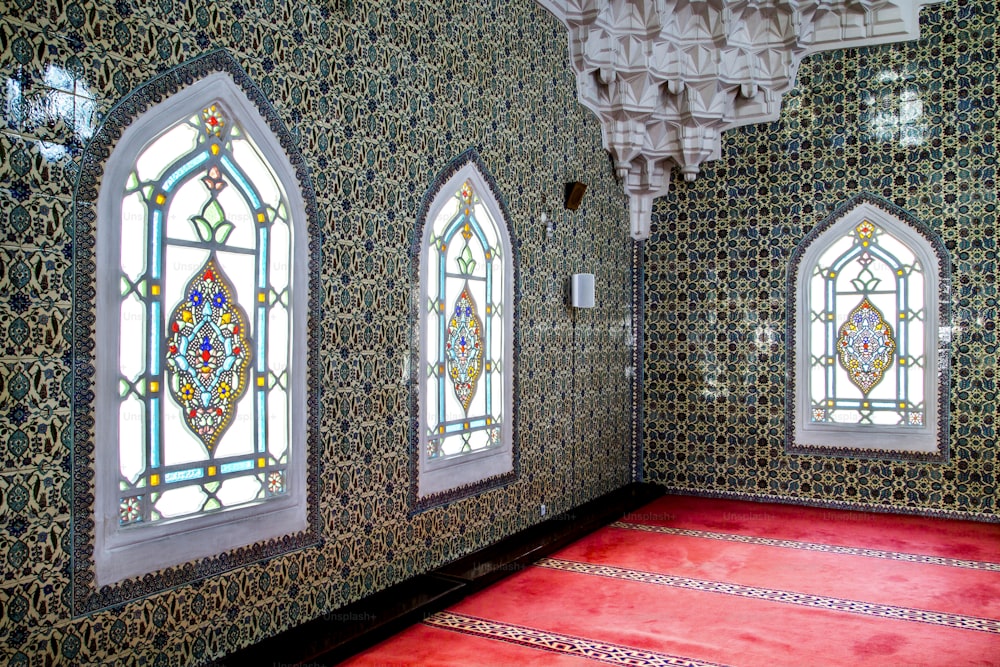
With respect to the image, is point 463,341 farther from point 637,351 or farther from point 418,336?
point 637,351

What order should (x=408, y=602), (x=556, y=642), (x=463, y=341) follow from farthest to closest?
(x=463, y=341), (x=408, y=602), (x=556, y=642)

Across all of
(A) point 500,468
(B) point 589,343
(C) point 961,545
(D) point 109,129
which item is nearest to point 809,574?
(C) point 961,545

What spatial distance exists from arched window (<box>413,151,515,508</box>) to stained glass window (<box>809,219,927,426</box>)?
3495 millimetres

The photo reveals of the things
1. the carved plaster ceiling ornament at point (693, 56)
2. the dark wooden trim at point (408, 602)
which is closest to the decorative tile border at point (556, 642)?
the dark wooden trim at point (408, 602)

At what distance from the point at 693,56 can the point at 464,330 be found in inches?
145

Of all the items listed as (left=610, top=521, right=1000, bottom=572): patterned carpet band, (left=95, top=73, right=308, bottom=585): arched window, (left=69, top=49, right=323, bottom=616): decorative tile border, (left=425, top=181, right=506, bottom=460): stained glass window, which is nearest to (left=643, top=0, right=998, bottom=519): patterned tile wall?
(left=610, top=521, right=1000, bottom=572): patterned carpet band

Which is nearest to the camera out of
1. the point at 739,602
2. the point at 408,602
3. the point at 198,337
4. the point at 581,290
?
the point at 198,337

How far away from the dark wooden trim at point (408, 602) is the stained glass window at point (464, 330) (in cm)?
75

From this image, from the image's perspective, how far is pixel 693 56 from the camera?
7129mm

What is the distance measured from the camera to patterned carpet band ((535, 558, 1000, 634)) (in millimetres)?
4387

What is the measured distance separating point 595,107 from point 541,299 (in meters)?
2.05

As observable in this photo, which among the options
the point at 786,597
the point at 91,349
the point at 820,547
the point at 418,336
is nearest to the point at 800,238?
the point at 820,547

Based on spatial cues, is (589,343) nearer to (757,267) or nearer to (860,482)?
(757,267)

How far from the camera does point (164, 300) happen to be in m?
3.24
